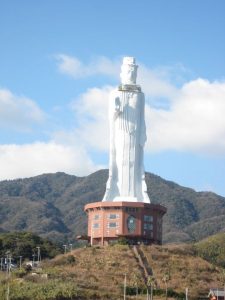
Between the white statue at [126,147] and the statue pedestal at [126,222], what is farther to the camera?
the white statue at [126,147]

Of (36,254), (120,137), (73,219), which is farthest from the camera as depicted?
(73,219)

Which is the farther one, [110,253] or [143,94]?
[143,94]

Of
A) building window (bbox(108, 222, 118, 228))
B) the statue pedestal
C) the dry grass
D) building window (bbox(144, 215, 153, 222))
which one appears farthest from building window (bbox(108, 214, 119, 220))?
the dry grass

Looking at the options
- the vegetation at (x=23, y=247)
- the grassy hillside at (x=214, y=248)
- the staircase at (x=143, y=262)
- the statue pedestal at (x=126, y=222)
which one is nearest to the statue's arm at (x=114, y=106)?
the statue pedestal at (x=126, y=222)

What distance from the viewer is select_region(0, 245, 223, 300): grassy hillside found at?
41.2 meters

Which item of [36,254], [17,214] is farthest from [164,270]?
[17,214]

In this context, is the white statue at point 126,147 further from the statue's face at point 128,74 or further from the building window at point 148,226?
the building window at point 148,226

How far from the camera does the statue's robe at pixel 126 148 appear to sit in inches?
2157

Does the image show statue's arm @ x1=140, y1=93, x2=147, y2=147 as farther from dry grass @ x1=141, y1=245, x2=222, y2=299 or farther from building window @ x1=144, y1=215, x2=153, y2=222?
dry grass @ x1=141, y1=245, x2=222, y2=299

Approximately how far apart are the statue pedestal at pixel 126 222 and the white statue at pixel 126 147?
0.73 m

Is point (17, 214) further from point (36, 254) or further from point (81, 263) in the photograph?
point (81, 263)

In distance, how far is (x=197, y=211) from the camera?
133 m

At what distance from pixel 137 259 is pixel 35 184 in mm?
100254

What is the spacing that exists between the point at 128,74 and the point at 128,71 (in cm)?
22
